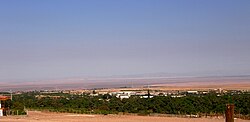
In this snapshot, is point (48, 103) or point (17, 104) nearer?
point (17, 104)

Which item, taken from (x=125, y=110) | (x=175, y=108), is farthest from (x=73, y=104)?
(x=175, y=108)

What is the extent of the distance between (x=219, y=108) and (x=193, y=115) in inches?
122

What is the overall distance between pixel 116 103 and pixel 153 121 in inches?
852

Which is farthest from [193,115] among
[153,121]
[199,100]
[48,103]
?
[48,103]

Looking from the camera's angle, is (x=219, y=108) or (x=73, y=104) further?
(x=73, y=104)

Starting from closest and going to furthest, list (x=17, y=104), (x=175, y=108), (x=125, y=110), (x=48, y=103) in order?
(x=175, y=108) < (x=125, y=110) < (x=17, y=104) < (x=48, y=103)

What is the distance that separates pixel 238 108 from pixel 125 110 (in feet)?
46.9

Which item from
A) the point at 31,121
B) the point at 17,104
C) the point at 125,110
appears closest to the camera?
the point at 31,121

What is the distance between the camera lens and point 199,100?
179ft

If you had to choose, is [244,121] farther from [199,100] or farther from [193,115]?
[199,100]

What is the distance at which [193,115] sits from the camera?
161 ft

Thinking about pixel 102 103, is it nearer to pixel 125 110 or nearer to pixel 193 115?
pixel 125 110

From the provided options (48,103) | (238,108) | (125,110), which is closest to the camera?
(238,108)

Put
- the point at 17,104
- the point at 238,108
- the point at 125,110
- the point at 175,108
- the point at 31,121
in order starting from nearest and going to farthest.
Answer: the point at 31,121 < the point at 238,108 < the point at 175,108 < the point at 125,110 < the point at 17,104
